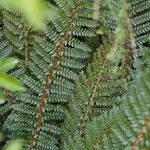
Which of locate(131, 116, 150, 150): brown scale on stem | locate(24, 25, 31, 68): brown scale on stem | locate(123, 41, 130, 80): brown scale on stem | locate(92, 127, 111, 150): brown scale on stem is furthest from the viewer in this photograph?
locate(24, 25, 31, 68): brown scale on stem

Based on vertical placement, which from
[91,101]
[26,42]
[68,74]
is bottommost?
[91,101]

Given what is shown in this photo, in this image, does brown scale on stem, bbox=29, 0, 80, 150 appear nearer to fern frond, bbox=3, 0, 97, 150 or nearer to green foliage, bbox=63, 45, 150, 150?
fern frond, bbox=3, 0, 97, 150

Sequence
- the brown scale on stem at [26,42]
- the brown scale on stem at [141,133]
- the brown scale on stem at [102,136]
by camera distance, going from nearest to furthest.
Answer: the brown scale on stem at [141,133], the brown scale on stem at [102,136], the brown scale on stem at [26,42]

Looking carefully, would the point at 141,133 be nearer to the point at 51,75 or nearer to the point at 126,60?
the point at 126,60

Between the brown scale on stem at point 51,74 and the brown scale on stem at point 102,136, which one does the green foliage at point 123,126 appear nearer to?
the brown scale on stem at point 102,136

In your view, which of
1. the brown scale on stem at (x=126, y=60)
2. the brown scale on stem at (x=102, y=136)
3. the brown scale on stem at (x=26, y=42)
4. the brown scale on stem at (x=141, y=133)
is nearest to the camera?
the brown scale on stem at (x=141, y=133)

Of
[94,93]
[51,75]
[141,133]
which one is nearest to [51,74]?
[51,75]

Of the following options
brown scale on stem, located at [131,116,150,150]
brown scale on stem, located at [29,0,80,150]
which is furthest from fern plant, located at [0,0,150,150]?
brown scale on stem, located at [131,116,150,150]

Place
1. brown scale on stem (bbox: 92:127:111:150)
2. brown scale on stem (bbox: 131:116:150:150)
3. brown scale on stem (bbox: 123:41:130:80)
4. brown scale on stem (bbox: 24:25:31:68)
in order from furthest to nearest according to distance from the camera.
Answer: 1. brown scale on stem (bbox: 24:25:31:68)
2. brown scale on stem (bbox: 123:41:130:80)
3. brown scale on stem (bbox: 92:127:111:150)
4. brown scale on stem (bbox: 131:116:150:150)

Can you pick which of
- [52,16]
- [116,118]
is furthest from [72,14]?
[116,118]

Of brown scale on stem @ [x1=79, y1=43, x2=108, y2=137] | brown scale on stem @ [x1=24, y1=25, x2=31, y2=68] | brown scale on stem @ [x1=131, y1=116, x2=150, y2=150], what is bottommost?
brown scale on stem @ [x1=131, y1=116, x2=150, y2=150]

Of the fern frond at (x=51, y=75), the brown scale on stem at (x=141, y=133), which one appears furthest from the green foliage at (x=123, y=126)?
the fern frond at (x=51, y=75)

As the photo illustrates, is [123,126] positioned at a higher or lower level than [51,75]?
lower
